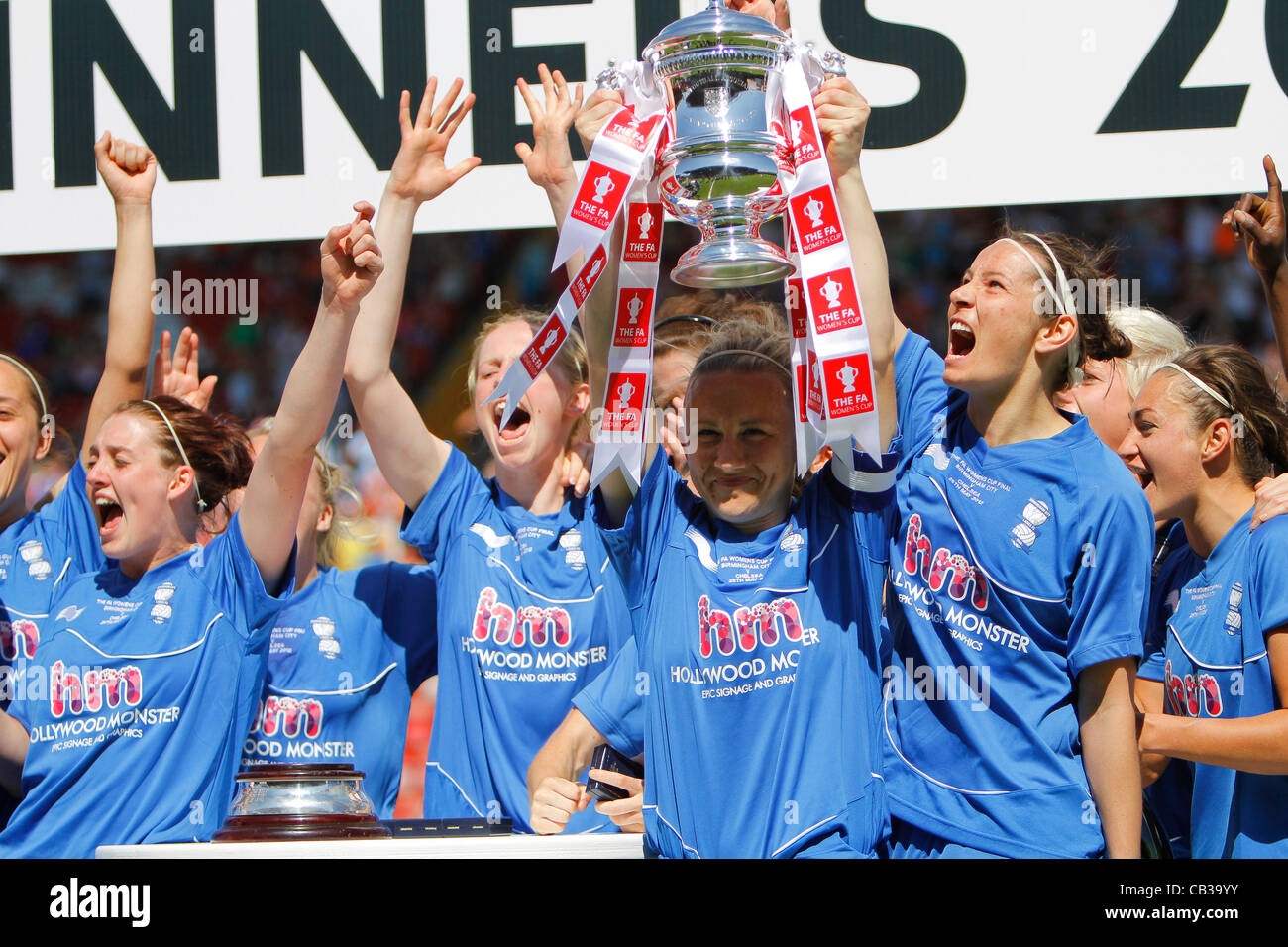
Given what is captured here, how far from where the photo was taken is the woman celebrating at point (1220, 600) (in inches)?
106

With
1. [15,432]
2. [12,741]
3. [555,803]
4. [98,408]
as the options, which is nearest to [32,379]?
[15,432]

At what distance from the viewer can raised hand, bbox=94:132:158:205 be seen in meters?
3.73

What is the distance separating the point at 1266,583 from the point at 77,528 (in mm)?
3088

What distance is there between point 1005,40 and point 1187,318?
194 centimetres

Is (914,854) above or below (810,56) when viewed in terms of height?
below

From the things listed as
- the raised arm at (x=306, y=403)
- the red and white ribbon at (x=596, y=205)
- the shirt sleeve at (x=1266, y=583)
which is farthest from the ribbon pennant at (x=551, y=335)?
the shirt sleeve at (x=1266, y=583)

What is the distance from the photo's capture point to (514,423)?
3.51m

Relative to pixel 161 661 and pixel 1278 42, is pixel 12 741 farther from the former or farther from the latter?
pixel 1278 42

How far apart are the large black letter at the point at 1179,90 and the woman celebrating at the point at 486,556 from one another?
1835 mm

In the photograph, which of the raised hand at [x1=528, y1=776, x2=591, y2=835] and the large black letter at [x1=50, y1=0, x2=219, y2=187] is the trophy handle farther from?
the large black letter at [x1=50, y1=0, x2=219, y2=187]
